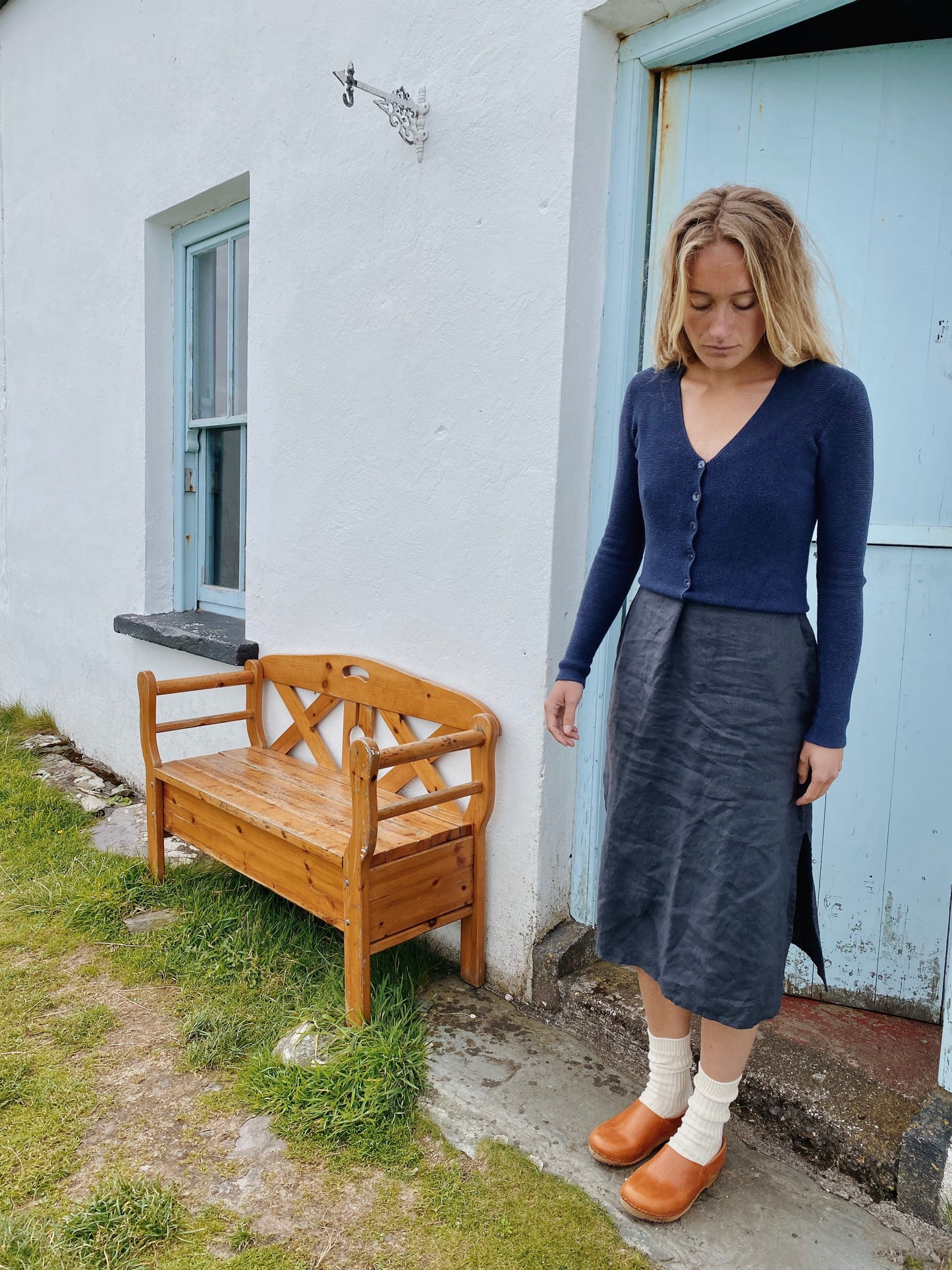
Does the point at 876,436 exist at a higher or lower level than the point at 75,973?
higher

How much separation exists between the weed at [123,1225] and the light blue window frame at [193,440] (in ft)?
8.46

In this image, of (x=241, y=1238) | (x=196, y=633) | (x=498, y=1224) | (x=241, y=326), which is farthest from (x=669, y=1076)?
(x=241, y=326)

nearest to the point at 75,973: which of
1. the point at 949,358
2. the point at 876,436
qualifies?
the point at 876,436

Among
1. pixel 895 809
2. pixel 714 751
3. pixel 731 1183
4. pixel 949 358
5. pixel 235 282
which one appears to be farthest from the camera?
pixel 235 282

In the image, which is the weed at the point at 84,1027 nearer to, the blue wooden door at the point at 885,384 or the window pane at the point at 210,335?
the blue wooden door at the point at 885,384

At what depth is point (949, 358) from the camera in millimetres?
2117

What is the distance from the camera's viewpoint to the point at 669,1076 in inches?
74.3

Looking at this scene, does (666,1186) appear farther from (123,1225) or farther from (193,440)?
(193,440)

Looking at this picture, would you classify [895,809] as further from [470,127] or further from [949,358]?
[470,127]

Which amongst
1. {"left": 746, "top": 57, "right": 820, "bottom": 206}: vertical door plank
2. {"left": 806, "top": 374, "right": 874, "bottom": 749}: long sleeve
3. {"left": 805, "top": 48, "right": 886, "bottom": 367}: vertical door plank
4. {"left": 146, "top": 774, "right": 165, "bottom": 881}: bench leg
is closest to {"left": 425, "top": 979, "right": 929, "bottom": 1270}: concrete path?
{"left": 806, "top": 374, "right": 874, "bottom": 749}: long sleeve

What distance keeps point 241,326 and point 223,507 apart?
82 centimetres

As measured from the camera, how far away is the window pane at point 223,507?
4094mm

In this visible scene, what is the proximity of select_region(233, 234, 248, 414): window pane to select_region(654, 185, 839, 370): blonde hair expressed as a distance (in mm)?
2665

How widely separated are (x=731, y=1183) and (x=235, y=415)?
334 cm
